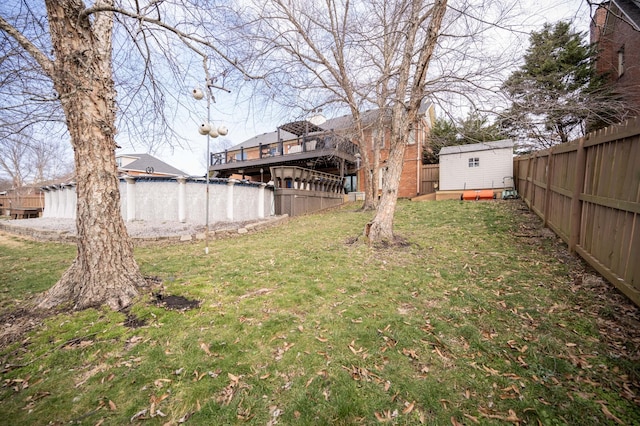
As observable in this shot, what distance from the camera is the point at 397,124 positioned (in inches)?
229

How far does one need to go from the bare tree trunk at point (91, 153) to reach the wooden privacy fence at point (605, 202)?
5844mm

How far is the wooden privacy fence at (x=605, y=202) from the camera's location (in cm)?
259

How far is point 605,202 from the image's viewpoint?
121 inches

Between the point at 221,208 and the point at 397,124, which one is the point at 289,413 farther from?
the point at 221,208

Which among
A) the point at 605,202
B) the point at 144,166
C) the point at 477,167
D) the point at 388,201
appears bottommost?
the point at 388,201

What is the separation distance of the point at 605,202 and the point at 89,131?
6.49 meters

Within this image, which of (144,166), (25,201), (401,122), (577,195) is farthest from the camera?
(144,166)

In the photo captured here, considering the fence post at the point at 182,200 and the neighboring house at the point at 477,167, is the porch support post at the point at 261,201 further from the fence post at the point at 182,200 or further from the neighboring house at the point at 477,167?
the neighboring house at the point at 477,167

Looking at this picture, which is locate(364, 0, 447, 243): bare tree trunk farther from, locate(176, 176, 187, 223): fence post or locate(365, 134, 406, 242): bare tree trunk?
locate(176, 176, 187, 223): fence post

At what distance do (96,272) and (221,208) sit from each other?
23.5 ft

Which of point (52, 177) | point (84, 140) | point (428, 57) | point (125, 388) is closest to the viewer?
point (125, 388)

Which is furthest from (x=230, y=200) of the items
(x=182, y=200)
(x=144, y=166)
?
(x=144, y=166)

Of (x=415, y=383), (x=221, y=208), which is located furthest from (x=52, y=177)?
(x=415, y=383)

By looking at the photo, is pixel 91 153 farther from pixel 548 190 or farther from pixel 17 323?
pixel 548 190
